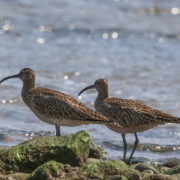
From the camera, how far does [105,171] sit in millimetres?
9523

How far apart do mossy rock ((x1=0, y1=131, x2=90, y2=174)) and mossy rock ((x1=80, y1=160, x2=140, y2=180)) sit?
2.35ft

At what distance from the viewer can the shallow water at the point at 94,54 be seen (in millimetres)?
14922

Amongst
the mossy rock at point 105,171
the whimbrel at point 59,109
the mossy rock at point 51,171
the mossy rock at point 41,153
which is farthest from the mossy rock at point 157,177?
the whimbrel at point 59,109

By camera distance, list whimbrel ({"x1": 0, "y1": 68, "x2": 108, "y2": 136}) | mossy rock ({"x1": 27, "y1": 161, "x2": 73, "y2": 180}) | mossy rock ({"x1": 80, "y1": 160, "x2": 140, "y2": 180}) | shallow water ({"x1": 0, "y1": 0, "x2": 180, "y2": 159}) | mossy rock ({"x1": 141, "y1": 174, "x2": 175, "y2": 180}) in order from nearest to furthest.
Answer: mossy rock ({"x1": 27, "y1": 161, "x2": 73, "y2": 180})
mossy rock ({"x1": 80, "y1": 160, "x2": 140, "y2": 180})
mossy rock ({"x1": 141, "y1": 174, "x2": 175, "y2": 180})
whimbrel ({"x1": 0, "y1": 68, "x2": 108, "y2": 136})
shallow water ({"x1": 0, "y1": 0, "x2": 180, "y2": 159})

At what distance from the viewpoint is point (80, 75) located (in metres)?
20.4

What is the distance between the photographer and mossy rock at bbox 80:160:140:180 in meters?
9.37

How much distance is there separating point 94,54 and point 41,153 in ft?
42.9

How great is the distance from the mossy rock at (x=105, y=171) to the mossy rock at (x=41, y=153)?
715mm

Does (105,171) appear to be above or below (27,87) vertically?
below

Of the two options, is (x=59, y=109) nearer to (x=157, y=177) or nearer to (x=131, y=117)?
(x=131, y=117)

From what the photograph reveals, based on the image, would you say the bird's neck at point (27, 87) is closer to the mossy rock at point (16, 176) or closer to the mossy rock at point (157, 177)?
the mossy rock at point (16, 176)

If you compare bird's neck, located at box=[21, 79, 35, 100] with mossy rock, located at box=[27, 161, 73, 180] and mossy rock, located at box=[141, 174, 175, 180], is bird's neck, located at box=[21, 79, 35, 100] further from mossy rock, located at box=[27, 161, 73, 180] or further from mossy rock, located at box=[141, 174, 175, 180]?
mossy rock, located at box=[141, 174, 175, 180]

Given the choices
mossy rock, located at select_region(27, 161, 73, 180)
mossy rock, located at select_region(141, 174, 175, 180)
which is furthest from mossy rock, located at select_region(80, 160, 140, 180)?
mossy rock, located at select_region(27, 161, 73, 180)

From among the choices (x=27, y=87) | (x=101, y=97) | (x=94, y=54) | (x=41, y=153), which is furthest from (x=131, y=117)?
(x=94, y=54)
